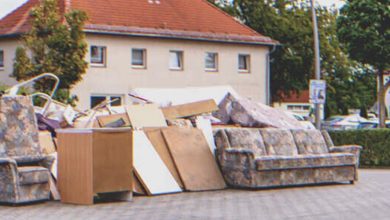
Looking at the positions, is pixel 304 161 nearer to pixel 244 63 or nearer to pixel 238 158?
pixel 238 158

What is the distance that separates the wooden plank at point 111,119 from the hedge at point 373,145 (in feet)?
49.0

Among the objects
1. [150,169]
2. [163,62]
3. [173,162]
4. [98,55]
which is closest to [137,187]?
[150,169]

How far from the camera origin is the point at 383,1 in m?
35.6

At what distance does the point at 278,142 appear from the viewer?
20344mm

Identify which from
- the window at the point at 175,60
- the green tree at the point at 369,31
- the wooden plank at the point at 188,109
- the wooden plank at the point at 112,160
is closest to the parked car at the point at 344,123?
the window at the point at 175,60

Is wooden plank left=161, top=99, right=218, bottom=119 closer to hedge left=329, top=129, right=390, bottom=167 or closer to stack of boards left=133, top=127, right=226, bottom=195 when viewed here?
stack of boards left=133, top=127, right=226, bottom=195

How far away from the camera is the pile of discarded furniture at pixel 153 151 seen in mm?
15844

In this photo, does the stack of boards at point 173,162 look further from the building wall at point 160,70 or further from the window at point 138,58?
the window at point 138,58

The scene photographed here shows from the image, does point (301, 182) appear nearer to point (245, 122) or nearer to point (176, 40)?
point (245, 122)

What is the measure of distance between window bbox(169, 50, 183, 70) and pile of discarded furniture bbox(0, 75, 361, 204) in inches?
1132

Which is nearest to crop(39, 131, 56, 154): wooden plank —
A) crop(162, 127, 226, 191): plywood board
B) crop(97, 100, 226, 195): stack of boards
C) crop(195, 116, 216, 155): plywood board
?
crop(97, 100, 226, 195): stack of boards

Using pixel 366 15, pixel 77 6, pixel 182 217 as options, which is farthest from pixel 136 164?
pixel 77 6

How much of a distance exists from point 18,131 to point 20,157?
1.81 ft

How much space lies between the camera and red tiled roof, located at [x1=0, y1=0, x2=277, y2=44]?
48250 mm
